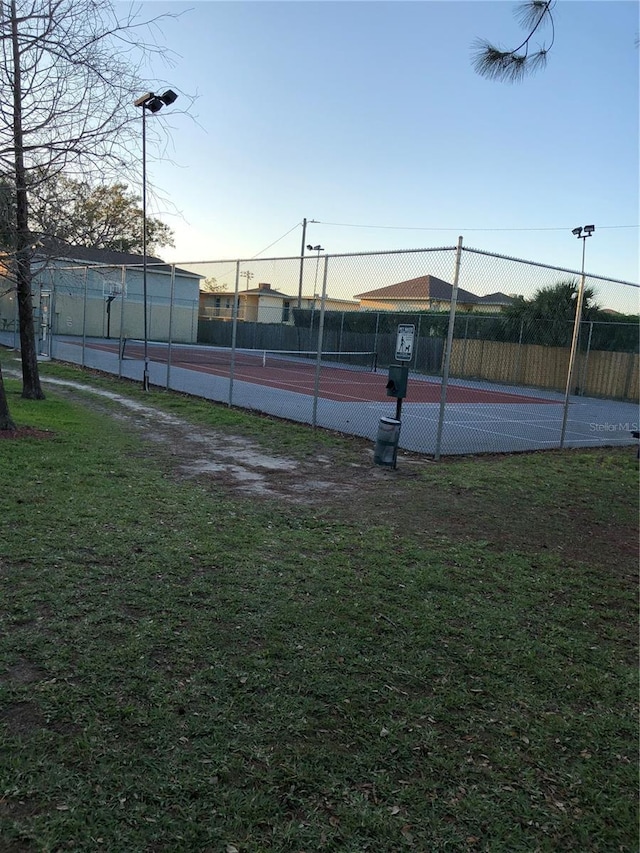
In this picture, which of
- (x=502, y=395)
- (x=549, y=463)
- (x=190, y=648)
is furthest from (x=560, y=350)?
(x=190, y=648)

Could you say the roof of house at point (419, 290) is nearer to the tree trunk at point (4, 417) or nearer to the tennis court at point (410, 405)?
the tennis court at point (410, 405)

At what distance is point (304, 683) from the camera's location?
3072mm

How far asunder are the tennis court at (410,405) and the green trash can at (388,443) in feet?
2.42

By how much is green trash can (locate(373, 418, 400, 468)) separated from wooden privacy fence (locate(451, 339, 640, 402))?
10.0 m

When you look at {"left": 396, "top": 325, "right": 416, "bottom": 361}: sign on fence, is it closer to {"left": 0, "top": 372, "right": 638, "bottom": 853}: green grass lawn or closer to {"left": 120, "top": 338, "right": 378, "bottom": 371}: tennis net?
{"left": 0, "top": 372, "right": 638, "bottom": 853}: green grass lawn

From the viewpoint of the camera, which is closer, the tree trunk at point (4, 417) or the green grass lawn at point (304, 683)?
the green grass lawn at point (304, 683)

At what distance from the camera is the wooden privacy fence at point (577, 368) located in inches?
695

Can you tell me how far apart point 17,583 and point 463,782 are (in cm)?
268

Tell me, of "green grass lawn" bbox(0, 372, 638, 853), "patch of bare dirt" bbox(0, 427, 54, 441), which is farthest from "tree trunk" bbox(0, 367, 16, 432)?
"green grass lawn" bbox(0, 372, 638, 853)

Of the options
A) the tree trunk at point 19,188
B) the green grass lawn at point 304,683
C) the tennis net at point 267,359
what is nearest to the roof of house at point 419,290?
the tree trunk at point 19,188

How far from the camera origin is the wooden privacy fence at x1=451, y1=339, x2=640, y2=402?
695 inches

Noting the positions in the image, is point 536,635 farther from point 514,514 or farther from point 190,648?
point 514,514

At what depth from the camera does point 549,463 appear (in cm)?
923

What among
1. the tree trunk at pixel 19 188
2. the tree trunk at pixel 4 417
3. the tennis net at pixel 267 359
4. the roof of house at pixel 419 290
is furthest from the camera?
the tennis net at pixel 267 359
